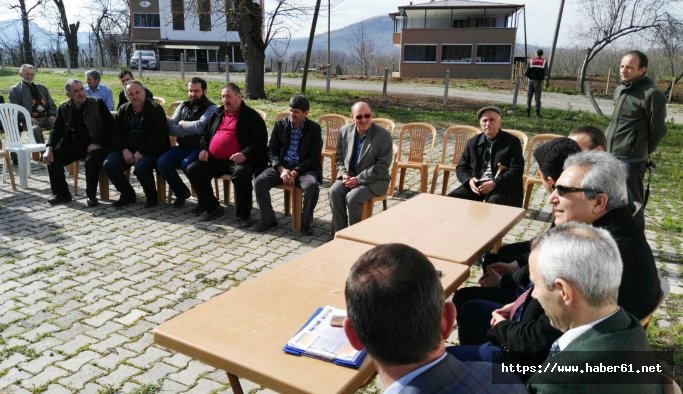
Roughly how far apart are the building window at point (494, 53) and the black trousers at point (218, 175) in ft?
113

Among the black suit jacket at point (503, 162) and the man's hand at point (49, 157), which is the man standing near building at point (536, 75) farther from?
the man's hand at point (49, 157)

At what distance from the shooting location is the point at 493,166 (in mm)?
5129

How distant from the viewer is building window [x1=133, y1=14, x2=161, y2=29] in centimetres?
4569

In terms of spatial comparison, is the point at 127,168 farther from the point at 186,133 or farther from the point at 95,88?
the point at 95,88

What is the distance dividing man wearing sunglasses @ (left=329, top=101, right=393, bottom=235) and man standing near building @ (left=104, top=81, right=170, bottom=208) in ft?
7.75

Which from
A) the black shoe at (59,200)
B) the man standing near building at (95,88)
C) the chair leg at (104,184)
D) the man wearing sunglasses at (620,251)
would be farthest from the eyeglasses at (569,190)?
the man standing near building at (95,88)

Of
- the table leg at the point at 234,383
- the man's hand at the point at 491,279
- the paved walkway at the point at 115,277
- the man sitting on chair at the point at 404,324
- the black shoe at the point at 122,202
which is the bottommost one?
the paved walkway at the point at 115,277

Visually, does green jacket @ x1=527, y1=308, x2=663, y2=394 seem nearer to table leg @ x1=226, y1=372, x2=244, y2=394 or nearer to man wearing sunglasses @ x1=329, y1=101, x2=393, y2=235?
table leg @ x1=226, y1=372, x2=244, y2=394

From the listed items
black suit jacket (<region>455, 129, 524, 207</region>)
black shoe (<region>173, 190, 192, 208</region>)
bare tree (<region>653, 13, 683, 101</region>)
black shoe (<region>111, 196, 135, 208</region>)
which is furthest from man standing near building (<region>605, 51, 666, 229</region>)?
bare tree (<region>653, 13, 683, 101</region>)

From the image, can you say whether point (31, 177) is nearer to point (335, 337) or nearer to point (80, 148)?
point (80, 148)

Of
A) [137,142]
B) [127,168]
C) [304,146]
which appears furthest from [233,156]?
[127,168]

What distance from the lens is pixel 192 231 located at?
5.58 metres

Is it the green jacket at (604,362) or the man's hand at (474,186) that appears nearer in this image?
the green jacket at (604,362)

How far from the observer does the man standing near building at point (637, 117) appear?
15.4 ft
